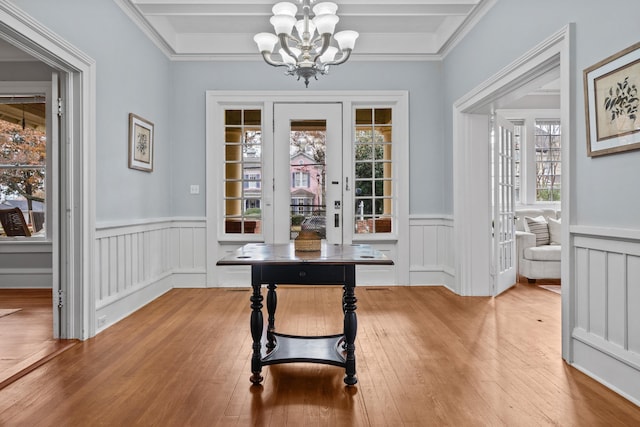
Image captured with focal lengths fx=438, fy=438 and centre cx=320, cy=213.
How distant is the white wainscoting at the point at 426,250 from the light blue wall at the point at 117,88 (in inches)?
120

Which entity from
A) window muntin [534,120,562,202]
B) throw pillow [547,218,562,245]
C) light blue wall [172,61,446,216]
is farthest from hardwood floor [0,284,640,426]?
window muntin [534,120,562,202]

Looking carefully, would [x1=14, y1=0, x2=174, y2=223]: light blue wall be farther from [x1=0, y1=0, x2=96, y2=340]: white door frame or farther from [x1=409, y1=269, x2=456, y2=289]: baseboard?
[x1=409, y1=269, x2=456, y2=289]: baseboard

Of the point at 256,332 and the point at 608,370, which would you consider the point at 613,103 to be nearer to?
the point at 608,370

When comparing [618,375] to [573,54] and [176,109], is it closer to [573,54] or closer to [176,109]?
[573,54]

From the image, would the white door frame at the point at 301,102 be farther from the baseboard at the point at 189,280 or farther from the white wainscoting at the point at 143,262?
the white wainscoting at the point at 143,262

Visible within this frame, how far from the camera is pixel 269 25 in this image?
16.5 ft

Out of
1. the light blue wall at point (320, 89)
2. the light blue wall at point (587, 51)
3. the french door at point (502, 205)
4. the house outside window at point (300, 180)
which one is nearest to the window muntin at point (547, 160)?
the french door at point (502, 205)

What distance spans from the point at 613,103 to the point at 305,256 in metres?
1.88

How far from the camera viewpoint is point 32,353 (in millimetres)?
2947

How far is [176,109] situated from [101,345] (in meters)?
3.13

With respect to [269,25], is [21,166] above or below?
below

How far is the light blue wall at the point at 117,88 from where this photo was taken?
10.4 feet

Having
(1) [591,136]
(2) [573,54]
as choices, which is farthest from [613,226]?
(2) [573,54]

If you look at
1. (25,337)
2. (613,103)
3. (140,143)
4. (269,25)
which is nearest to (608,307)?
(613,103)
